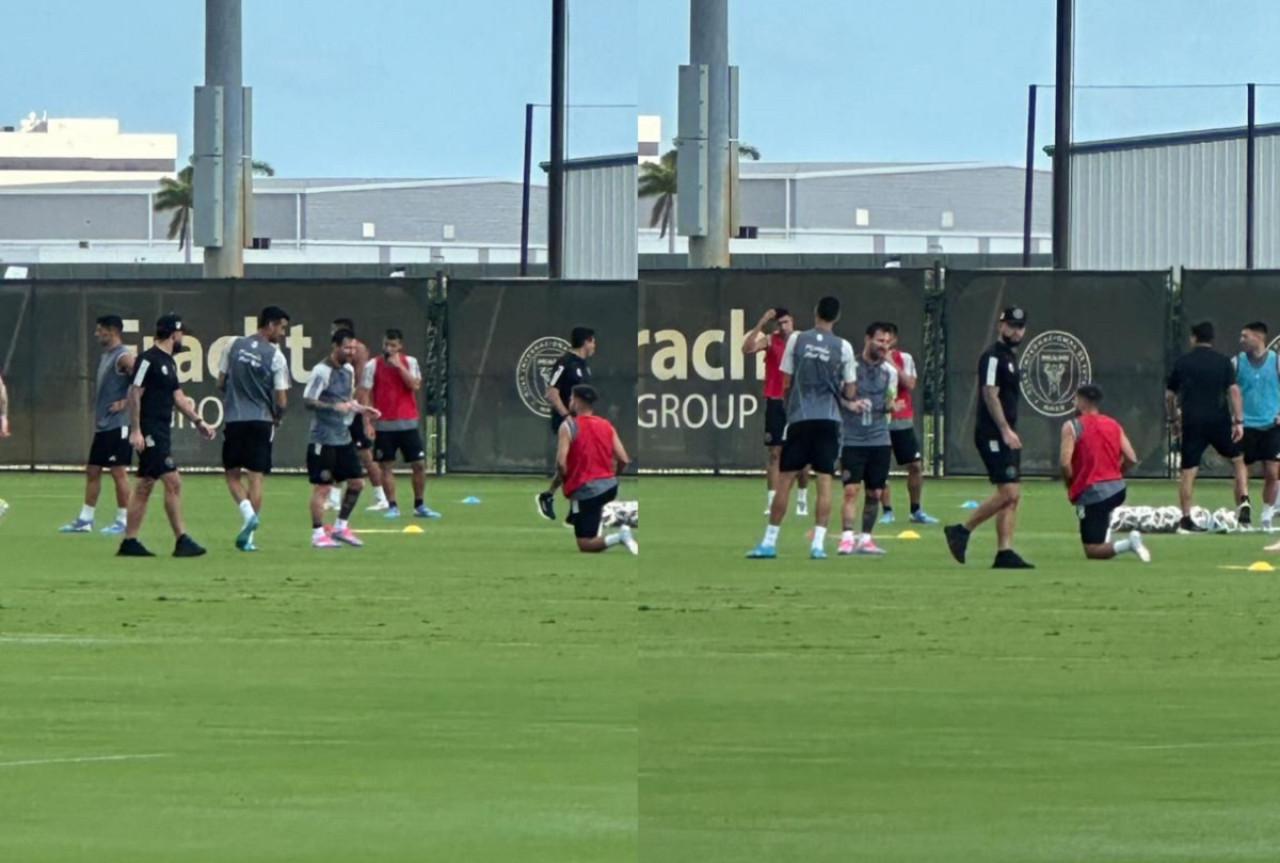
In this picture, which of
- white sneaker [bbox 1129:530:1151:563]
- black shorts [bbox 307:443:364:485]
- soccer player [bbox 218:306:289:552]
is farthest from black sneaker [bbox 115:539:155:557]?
white sneaker [bbox 1129:530:1151:563]

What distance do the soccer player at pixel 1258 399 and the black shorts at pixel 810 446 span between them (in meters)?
5.24

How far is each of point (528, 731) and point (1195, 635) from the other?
184 inches

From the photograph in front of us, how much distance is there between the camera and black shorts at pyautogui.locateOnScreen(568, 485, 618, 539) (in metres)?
18.2

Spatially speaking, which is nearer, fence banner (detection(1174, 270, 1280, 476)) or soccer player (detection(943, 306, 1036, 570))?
soccer player (detection(943, 306, 1036, 570))

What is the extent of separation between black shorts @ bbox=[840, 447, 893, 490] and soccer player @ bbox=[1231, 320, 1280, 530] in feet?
12.6

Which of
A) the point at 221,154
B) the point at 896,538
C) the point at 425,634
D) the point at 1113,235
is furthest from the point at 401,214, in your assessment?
the point at 425,634

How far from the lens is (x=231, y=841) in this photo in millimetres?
7727

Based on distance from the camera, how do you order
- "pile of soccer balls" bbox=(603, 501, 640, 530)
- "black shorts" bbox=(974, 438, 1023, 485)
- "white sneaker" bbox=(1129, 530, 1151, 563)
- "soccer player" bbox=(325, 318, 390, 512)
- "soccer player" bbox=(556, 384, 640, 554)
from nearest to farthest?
"black shorts" bbox=(974, 438, 1023, 485) < "soccer player" bbox=(556, 384, 640, 554) < "white sneaker" bbox=(1129, 530, 1151, 563) < "pile of soccer balls" bbox=(603, 501, 640, 530) < "soccer player" bbox=(325, 318, 390, 512)

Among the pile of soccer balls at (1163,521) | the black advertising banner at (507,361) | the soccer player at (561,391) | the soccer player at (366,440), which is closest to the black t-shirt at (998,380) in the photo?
the soccer player at (561,391)

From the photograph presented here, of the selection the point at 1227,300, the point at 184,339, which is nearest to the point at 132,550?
the point at 184,339

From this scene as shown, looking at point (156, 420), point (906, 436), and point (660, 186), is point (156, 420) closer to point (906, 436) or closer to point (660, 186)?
point (906, 436)

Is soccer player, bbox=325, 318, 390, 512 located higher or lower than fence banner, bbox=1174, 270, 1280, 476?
lower

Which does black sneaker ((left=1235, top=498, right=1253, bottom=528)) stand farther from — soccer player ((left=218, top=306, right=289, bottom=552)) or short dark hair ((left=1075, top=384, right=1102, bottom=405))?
soccer player ((left=218, top=306, right=289, bottom=552))

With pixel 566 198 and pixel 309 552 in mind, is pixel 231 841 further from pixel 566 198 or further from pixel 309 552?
pixel 309 552
